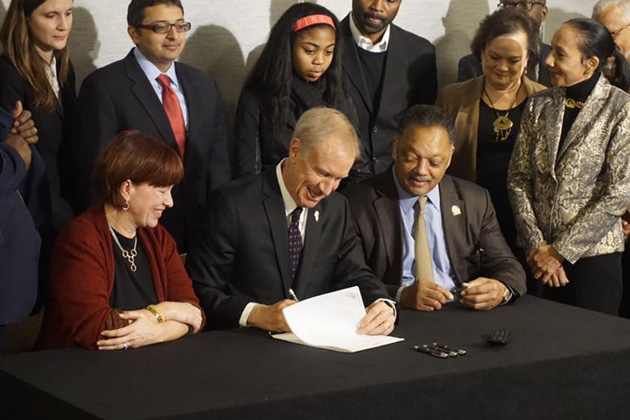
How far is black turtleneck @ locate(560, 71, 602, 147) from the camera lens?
4203 millimetres

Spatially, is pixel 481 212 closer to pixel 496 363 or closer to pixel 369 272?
pixel 369 272

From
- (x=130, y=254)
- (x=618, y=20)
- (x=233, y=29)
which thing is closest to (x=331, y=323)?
(x=130, y=254)

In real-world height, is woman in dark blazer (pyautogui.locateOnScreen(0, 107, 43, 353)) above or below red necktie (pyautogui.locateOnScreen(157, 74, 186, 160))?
below

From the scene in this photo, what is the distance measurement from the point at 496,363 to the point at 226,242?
98cm

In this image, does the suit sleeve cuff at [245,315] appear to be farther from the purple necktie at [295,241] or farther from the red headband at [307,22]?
the red headband at [307,22]

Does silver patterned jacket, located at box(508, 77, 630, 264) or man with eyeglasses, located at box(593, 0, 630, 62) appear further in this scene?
man with eyeglasses, located at box(593, 0, 630, 62)

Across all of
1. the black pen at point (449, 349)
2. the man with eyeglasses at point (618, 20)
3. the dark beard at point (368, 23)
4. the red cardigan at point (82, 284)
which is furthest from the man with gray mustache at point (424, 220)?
the man with eyeglasses at point (618, 20)

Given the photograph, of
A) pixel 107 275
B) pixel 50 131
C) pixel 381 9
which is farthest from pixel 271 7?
pixel 107 275

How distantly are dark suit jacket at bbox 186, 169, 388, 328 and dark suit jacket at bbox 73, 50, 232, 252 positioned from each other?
2.07 ft

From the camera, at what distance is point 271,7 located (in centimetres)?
490

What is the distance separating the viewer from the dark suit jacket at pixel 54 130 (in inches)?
151

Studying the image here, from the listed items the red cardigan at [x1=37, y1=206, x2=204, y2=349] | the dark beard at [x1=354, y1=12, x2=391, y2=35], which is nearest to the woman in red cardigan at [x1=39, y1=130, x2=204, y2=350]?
the red cardigan at [x1=37, y1=206, x2=204, y2=349]

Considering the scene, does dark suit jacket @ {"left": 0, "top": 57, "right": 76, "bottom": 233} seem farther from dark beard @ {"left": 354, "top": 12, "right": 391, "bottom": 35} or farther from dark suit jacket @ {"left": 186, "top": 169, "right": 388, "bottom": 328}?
dark beard @ {"left": 354, "top": 12, "right": 391, "bottom": 35}

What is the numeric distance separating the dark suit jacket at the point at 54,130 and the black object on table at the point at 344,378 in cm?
92
